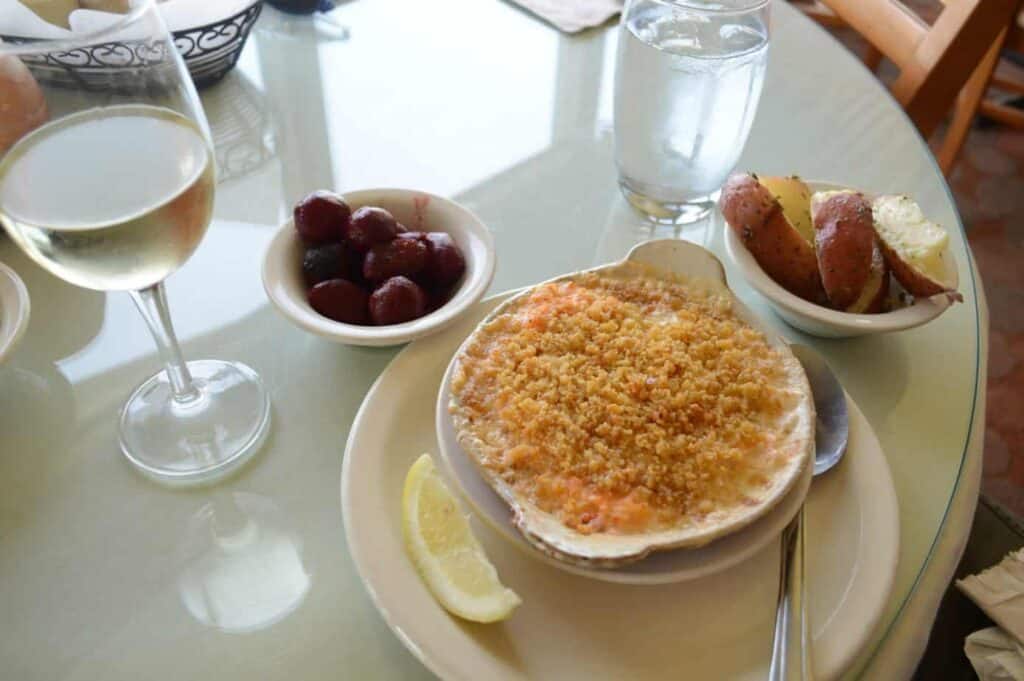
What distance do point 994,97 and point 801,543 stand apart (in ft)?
7.62

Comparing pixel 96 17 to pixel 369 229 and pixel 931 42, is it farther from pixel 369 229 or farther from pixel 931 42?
pixel 931 42

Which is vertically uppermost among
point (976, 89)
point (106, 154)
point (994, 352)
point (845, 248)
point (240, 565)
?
point (106, 154)

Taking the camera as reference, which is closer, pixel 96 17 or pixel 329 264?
pixel 96 17

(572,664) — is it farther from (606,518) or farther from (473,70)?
(473,70)

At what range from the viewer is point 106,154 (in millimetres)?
475

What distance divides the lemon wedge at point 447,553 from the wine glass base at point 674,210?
395mm

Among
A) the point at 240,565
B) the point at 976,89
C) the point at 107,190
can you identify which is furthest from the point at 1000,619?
the point at 976,89

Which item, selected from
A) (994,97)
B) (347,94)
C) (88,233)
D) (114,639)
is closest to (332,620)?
(114,639)

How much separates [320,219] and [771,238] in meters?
0.36

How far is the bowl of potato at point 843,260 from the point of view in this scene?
Result: 62 cm

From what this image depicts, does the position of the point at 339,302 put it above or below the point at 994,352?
above

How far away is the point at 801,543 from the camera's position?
1.69 feet

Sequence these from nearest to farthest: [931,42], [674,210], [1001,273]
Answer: [674,210] < [931,42] < [1001,273]

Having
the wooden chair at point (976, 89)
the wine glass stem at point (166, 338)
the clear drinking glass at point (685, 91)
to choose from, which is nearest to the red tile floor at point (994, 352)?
the wooden chair at point (976, 89)
